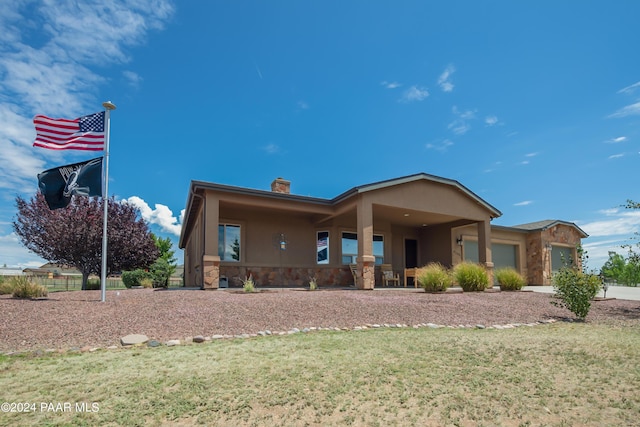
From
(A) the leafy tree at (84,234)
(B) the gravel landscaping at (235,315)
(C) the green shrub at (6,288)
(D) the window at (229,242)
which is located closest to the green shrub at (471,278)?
(B) the gravel landscaping at (235,315)

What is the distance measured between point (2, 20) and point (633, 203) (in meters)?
17.3

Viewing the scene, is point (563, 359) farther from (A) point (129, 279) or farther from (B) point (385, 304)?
(A) point (129, 279)

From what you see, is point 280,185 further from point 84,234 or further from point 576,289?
point 576,289

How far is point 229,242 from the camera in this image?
14.2 meters

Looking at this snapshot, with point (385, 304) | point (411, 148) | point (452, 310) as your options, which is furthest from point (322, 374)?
point (411, 148)

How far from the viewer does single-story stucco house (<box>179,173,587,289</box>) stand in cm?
1234

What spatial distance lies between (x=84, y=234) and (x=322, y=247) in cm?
1031

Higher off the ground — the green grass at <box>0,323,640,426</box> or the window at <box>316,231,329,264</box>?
the window at <box>316,231,329,264</box>

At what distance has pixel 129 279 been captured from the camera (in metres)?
21.2

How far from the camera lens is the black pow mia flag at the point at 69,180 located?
9.70 m


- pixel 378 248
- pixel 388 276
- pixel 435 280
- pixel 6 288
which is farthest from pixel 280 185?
pixel 6 288

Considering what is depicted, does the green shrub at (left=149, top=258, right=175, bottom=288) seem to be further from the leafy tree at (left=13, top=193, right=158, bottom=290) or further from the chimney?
the chimney

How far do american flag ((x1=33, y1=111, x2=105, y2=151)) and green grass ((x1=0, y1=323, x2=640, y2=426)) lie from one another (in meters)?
6.18

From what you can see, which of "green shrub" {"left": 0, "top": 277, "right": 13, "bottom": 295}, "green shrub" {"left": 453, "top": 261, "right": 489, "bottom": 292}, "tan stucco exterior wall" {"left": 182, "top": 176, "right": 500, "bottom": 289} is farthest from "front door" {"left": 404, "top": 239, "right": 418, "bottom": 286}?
"green shrub" {"left": 0, "top": 277, "right": 13, "bottom": 295}
